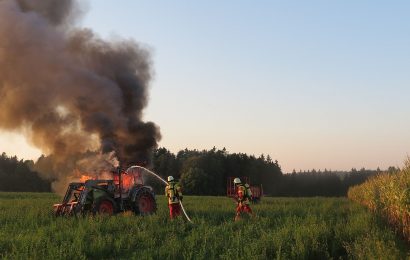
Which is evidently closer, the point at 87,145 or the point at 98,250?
the point at 98,250

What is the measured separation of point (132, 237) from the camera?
40.2 feet

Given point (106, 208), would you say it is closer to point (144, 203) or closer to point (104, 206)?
point (104, 206)

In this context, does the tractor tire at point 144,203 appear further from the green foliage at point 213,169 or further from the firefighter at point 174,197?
the green foliage at point 213,169

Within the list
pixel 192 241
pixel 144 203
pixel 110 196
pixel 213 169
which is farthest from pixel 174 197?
pixel 213 169

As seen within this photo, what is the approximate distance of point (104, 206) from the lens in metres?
17.5

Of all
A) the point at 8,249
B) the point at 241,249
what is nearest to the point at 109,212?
the point at 8,249

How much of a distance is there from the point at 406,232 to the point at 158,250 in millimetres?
6218

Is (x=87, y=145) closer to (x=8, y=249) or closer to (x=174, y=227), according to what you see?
(x=174, y=227)

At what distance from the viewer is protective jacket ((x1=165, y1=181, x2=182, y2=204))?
57.5 ft

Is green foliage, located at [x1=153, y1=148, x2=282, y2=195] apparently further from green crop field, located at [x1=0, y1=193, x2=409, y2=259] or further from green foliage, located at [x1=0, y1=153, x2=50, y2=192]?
green crop field, located at [x1=0, y1=193, x2=409, y2=259]

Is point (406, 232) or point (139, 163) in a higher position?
point (139, 163)

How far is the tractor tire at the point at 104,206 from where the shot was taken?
17.2 m

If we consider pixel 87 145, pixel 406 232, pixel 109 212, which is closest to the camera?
pixel 406 232

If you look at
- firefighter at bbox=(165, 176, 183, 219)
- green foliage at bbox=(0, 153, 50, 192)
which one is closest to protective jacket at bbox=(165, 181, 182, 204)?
firefighter at bbox=(165, 176, 183, 219)
